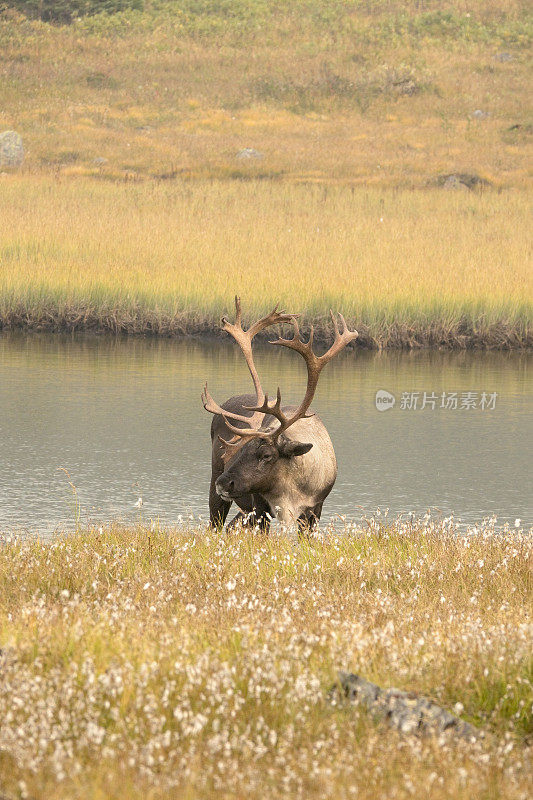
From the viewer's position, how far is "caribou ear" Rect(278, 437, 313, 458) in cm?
895

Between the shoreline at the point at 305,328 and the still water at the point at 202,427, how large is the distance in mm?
598

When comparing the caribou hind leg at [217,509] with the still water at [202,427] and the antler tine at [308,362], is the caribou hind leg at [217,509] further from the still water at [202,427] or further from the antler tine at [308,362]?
the antler tine at [308,362]

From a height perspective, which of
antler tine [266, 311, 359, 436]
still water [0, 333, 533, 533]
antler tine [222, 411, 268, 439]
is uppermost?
antler tine [266, 311, 359, 436]

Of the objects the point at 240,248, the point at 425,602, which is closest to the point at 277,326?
the point at 240,248

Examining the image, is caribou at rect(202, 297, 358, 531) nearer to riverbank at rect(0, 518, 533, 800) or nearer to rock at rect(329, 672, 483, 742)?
riverbank at rect(0, 518, 533, 800)

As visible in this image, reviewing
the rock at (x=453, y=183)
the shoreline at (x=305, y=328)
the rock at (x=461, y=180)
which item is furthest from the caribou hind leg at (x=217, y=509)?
the rock at (x=461, y=180)

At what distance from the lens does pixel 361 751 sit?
4660mm

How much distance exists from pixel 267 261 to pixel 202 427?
12.2m

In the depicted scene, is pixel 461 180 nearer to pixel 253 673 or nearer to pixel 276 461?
pixel 276 461

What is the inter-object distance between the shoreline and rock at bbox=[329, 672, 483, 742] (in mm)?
16392

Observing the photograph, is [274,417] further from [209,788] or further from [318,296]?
[318,296]

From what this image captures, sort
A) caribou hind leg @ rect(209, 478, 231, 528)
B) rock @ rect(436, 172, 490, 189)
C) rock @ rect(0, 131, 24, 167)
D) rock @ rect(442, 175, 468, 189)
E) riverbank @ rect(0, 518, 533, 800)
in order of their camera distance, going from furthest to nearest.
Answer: rock @ rect(0, 131, 24, 167)
rock @ rect(436, 172, 490, 189)
rock @ rect(442, 175, 468, 189)
caribou hind leg @ rect(209, 478, 231, 528)
riverbank @ rect(0, 518, 533, 800)

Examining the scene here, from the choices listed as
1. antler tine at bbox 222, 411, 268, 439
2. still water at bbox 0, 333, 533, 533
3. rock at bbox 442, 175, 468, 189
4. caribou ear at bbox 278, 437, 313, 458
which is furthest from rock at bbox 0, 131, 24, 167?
caribou ear at bbox 278, 437, 313, 458

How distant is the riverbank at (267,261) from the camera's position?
22375mm
